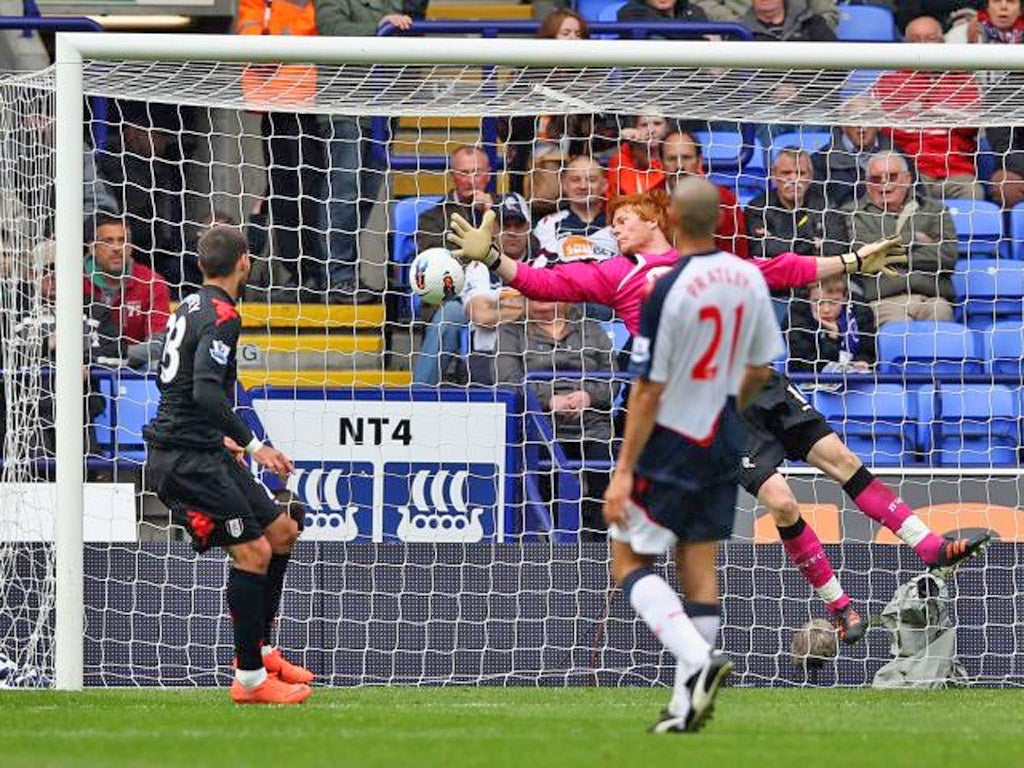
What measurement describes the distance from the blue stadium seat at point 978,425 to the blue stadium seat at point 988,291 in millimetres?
683

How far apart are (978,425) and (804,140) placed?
8.62 ft

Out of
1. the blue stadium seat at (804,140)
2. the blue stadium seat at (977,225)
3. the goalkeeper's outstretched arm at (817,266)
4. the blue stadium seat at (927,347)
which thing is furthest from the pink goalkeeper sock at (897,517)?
the blue stadium seat at (804,140)

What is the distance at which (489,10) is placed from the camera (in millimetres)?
17500

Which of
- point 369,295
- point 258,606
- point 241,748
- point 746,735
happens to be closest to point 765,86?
point 369,295

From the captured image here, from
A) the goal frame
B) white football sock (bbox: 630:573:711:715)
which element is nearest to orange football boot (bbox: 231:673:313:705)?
the goal frame

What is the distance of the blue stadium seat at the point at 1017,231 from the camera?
13969 mm

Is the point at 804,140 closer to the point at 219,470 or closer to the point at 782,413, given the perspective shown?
the point at 782,413

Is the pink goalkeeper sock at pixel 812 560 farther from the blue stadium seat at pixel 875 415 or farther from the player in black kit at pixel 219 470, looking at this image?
the player in black kit at pixel 219 470

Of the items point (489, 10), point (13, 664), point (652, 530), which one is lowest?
point (13, 664)

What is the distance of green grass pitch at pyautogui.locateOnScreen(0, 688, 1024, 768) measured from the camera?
24.1 feet

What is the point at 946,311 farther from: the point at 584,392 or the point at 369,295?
the point at 369,295

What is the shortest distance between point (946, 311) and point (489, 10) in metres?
5.30

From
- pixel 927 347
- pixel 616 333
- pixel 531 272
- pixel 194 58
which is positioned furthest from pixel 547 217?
pixel 531 272

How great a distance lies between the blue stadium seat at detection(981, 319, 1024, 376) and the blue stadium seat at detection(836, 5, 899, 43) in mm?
3604
